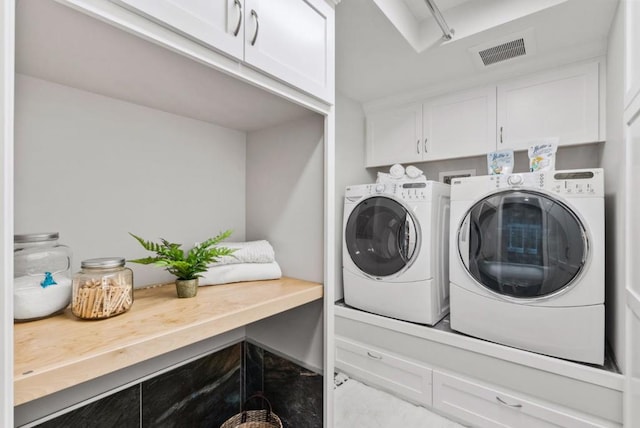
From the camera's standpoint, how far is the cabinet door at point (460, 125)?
2.25m

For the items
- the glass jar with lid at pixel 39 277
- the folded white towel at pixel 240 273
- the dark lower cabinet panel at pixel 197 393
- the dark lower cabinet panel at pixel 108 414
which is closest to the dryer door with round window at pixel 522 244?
the folded white towel at pixel 240 273

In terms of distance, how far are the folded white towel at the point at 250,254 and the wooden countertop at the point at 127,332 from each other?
0.13 meters

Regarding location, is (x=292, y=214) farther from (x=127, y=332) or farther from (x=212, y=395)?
(x=212, y=395)

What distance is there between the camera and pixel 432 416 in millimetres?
1805

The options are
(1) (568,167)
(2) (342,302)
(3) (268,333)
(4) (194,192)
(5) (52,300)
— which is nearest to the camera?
(5) (52,300)

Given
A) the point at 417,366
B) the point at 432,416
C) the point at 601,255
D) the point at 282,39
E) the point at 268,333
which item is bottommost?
the point at 432,416

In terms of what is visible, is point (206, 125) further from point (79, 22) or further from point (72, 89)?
point (79, 22)

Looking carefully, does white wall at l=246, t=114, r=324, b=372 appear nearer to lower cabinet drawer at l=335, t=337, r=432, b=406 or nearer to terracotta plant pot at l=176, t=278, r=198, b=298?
terracotta plant pot at l=176, t=278, r=198, b=298

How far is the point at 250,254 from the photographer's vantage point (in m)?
1.18

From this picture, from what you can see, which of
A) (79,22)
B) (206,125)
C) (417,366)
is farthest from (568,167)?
(79,22)

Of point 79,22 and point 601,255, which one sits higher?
point 79,22

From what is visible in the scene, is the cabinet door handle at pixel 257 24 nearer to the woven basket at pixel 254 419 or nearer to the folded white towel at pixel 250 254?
the folded white towel at pixel 250 254

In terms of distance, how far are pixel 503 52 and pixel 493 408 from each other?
7.06ft

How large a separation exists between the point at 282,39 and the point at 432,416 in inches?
83.8
